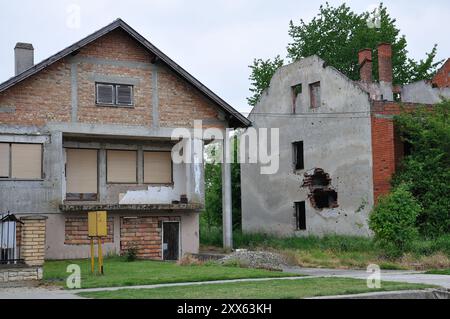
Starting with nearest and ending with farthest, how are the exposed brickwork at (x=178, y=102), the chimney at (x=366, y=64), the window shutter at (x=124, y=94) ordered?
the window shutter at (x=124, y=94)
the exposed brickwork at (x=178, y=102)
the chimney at (x=366, y=64)

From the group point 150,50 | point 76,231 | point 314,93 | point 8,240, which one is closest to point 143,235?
point 76,231

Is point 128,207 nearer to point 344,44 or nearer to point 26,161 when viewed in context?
point 26,161

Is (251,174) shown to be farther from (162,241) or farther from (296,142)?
(162,241)

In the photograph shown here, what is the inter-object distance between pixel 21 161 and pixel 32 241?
7065 mm

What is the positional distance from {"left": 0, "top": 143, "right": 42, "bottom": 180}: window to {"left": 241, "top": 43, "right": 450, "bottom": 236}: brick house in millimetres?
14039

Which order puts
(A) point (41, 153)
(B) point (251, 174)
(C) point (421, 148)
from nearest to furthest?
(A) point (41, 153), (C) point (421, 148), (B) point (251, 174)

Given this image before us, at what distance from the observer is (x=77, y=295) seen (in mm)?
13023

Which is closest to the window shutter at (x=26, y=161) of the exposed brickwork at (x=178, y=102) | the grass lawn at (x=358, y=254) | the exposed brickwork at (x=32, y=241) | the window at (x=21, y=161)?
the window at (x=21, y=161)

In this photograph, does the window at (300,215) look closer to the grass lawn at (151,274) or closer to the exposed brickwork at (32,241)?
A: the grass lawn at (151,274)

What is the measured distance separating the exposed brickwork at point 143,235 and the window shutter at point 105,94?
Result: 4.62 meters

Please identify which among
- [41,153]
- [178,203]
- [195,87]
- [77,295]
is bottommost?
[77,295]

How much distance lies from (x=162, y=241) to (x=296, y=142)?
35.5ft

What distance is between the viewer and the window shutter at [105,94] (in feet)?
84.7
